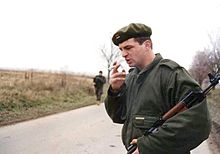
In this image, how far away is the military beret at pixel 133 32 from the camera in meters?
2.44

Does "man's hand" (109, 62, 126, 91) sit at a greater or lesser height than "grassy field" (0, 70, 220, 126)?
greater

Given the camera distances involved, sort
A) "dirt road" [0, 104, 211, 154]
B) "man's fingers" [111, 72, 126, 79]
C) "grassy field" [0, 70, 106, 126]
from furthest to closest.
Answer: "grassy field" [0, 70, 106, 126] < "dirt road" [0, 104, 211, 154] < "man's fingers" [111, 72, 126, 79]

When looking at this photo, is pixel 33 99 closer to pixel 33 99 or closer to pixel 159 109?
pixel 33 99

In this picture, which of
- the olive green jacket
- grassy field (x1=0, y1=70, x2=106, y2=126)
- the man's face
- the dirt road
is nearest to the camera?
the olive green jacket

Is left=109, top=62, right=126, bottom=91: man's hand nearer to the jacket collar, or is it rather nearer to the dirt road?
the jacket collar

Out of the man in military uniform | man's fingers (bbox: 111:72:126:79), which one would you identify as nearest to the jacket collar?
the man in military uniform

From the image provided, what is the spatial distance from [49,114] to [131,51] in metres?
12.6

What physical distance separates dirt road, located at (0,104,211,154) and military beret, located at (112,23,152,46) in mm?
5636

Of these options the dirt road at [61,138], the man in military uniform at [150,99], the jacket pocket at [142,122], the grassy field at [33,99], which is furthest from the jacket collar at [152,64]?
the grassy field at [33,99]

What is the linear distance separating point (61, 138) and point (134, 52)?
7.27 meters

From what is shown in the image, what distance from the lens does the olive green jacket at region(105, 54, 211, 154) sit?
208cm

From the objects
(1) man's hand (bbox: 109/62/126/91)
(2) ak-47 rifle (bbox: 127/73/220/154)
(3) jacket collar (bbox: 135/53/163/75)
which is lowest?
(2) ak-47 rifle (bbox: 127/73/220/154)

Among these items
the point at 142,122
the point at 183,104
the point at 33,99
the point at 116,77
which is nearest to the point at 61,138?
the point at 116,77

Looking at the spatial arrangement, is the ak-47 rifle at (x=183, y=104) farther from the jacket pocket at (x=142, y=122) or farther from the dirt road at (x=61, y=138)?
the dirt road at (x=61, y=138)
